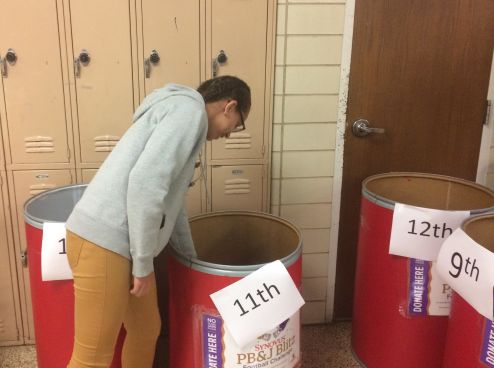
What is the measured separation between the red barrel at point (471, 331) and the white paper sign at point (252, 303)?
517mm

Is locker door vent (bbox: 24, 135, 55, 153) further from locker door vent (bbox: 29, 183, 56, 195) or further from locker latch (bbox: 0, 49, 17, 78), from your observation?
locker latch (bbox: 0, 49, 17, 78)

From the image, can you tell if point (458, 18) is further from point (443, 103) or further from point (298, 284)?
point (298, 284)

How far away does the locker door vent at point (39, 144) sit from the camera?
1.90 m

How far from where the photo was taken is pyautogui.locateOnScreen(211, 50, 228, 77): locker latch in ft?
6.25

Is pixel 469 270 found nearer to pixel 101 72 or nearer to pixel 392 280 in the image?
pixel 392 280

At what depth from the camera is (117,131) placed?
6.34ft

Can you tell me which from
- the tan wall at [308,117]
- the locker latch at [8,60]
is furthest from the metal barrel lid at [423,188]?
the locker latch at [8,60]

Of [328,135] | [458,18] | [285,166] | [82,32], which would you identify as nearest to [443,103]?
[458,18]

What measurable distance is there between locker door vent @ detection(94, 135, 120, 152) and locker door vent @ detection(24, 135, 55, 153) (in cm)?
17

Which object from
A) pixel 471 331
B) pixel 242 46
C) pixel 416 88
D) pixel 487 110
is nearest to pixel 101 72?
pixel 242 46

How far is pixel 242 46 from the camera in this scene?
1914 millimetres

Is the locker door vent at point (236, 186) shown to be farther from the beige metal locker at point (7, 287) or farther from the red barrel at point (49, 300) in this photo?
the beige metal locker at point (7, 287)

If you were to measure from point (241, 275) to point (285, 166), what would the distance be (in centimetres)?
80

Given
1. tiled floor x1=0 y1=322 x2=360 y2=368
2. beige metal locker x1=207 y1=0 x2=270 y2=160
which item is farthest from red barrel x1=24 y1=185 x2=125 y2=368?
beige metal locker x1=207 y1=0 x2=270 y2=160
